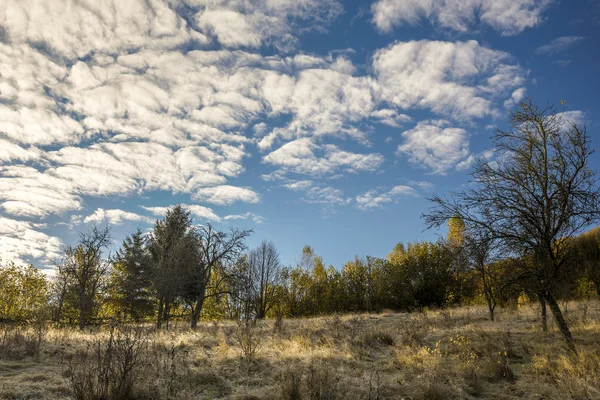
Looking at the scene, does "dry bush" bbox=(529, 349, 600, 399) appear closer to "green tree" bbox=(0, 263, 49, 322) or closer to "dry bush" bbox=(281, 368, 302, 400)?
"dry bush" bbox=(281, 368, 302, 400)

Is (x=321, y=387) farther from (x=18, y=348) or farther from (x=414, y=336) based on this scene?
(x=18, y=348)

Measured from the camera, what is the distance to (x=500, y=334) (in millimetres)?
12586

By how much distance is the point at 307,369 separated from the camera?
8375 millimetres

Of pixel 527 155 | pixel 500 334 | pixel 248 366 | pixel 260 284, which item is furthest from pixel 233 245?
pixel 260 284

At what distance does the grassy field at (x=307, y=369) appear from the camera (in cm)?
656

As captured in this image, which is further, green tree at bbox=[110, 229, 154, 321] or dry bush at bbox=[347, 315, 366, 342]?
green tree at bbox=[110, 229, 154, 321]

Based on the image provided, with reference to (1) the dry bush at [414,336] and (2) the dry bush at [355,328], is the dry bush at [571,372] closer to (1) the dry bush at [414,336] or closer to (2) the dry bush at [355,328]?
(1) the dry bush at [414,336]

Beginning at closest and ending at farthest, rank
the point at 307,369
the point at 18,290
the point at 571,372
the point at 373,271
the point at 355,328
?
the point at 571,372 → the point at 307,369 → the point at 355,328 → the point at 18,290 → the point at 373,271

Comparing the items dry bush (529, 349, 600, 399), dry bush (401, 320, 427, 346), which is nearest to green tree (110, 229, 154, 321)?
dry bush (401, 320, 427, 346)

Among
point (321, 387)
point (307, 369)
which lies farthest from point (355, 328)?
point (321, 387)

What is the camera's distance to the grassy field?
6.56 meters

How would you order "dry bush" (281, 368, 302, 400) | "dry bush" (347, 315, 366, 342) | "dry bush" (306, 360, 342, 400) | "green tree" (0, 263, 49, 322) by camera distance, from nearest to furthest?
"dry bush" (281, 368, 302, 400), "dry bush" (306, 360, 342, 400), "dry bush" (347, 315, 366, 342), "green tree" (0, 263, 49, 322)

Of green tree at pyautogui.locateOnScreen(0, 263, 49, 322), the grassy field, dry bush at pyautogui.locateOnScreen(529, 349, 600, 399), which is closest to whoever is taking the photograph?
the grassy field

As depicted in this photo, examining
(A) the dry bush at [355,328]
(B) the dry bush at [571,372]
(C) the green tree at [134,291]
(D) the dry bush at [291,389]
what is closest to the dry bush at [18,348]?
(D) the dry bush at [291,389]
